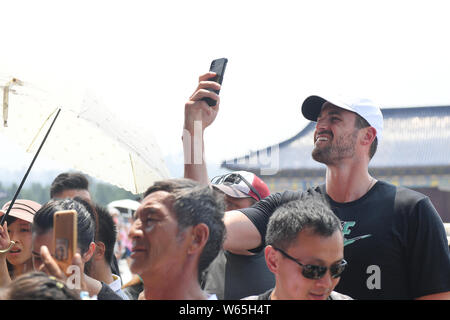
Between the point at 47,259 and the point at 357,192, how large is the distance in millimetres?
1367

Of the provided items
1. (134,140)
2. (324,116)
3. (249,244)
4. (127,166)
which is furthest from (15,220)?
(324,116)

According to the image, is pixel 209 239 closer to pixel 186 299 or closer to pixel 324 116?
pixel 186 299

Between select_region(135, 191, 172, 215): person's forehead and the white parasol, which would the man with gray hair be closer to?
select_region(135, 191, 172, 215): person's forehead

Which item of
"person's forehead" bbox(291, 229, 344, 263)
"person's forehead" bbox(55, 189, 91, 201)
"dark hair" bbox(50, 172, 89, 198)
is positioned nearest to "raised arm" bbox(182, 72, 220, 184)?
"person's forehead" bbox(291, 229, 344, 263)

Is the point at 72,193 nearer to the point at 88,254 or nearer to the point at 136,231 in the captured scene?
the point at 88,254

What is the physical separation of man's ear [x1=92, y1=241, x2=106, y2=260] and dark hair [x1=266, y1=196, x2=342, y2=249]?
47.3 inches

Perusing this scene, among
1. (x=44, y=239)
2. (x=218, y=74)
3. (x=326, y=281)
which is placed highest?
(x=218, y=74)

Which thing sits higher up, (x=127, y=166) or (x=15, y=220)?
(x=127, y=166)

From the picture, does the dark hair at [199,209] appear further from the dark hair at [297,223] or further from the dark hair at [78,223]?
the dark hair at [78,223]

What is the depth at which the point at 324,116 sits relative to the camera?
2.52m

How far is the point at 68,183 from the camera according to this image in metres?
3.90

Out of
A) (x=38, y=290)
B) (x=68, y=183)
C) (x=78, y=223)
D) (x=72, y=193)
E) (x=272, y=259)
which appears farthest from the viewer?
(x=68, y=183)

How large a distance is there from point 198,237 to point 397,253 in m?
0.88

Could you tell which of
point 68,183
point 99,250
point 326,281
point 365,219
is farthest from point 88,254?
point 68,183
